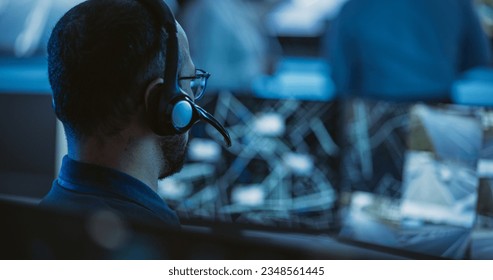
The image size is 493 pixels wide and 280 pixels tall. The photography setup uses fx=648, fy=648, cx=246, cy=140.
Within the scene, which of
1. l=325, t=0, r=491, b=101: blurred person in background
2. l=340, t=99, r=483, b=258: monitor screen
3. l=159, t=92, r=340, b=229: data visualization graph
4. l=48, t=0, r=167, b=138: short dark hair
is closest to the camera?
l=48, t=0, r=167, b=138: short dark hair

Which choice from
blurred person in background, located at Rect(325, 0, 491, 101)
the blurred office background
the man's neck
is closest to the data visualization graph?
the blurred office background

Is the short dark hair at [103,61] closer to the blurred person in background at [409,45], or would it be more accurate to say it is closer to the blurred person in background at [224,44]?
the blurred person in background at [224,44]

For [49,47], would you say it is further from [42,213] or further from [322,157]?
[322,157]

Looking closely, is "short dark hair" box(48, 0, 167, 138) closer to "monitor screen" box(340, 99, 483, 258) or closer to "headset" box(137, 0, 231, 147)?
"headset" box(137, 0, 231, 147)

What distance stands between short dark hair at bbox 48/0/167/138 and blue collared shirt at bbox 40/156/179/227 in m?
0.04

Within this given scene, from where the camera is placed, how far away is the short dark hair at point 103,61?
2.04 ft

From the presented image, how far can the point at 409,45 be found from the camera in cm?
165

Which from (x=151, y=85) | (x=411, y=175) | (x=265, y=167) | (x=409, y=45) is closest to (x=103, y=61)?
(x=151, y=85)

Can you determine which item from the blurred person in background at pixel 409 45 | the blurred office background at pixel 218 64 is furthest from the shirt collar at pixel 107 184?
the blurred person in background at pixel 409 45

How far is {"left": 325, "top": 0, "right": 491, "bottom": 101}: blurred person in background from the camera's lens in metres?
1.60

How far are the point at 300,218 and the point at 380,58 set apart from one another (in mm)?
589
